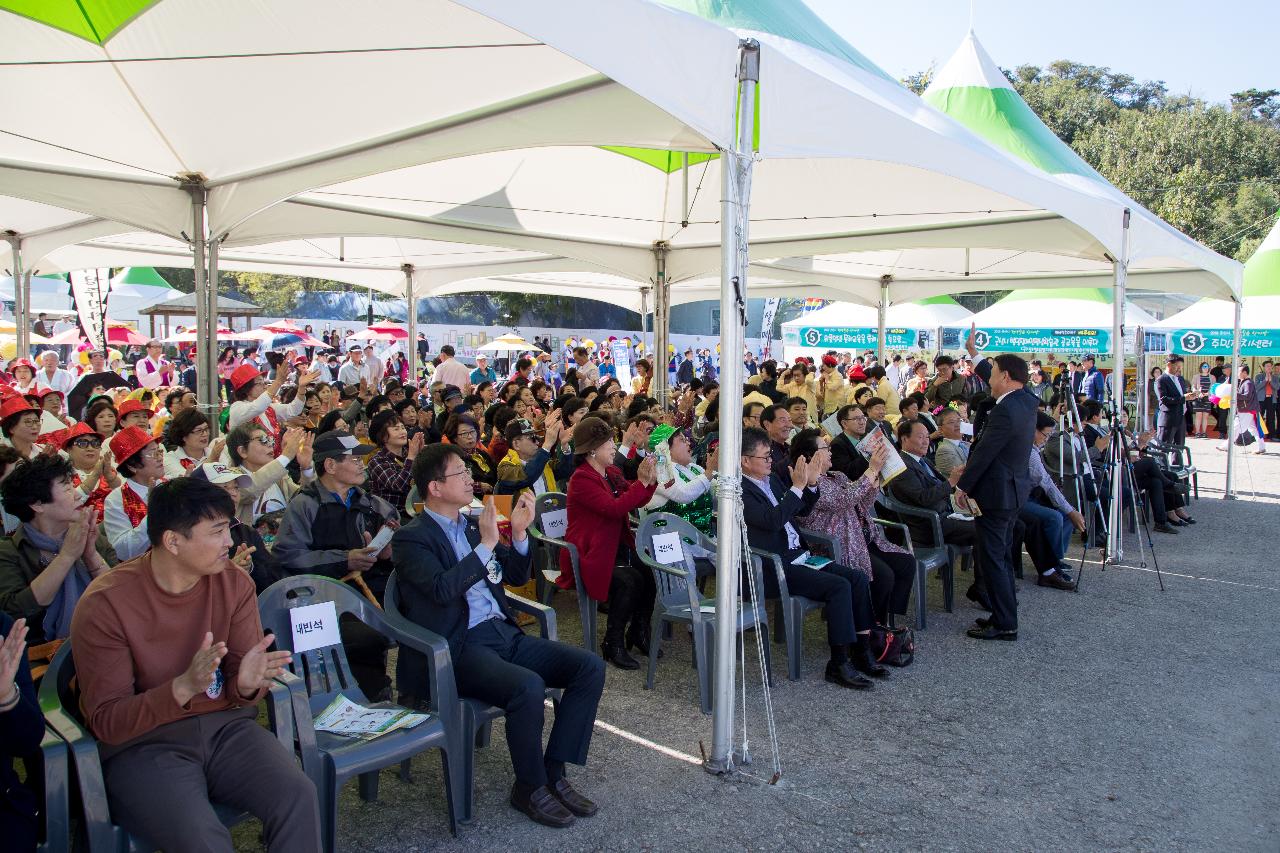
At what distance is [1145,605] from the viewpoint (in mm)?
5836

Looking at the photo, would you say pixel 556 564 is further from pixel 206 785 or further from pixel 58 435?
pixel 58 435

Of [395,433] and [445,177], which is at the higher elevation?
[445,177]

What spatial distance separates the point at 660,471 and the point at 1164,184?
116 ft

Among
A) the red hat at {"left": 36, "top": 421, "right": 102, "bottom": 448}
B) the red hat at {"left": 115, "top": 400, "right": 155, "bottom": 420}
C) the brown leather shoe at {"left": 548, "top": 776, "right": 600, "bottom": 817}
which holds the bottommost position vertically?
the brown leather shoe at {"left": 548, "top": 776, "right": 600, "bottom": 817}

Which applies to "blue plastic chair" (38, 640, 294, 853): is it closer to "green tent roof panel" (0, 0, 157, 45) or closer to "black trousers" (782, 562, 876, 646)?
"black trousers" (782, 562, 876, 646)

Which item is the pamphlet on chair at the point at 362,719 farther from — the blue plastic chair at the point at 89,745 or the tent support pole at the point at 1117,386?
the tent support pole at the point at 1117,386

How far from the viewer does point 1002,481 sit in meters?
5.02

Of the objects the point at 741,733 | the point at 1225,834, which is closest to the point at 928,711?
the point at 741,733

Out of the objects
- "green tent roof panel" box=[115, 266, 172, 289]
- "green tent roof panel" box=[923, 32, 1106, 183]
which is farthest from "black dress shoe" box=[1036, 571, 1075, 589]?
"green tent roof panel" box=[115, 266, 172, 289]

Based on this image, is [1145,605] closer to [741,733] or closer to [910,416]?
[910,416]

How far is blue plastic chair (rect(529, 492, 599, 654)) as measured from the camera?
4465 mm

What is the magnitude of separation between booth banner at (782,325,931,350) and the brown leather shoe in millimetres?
20354

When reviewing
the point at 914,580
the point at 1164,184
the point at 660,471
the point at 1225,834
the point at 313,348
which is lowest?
the point at 1225,834

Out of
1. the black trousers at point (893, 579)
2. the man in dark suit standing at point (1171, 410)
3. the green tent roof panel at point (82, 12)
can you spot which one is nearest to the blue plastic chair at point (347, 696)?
the black trousers at point (893, 579)
